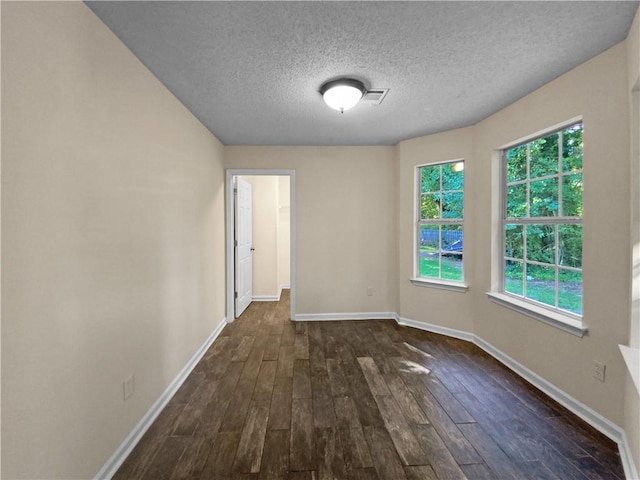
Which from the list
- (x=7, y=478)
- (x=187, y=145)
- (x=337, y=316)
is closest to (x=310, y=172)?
(x=187, y=145)

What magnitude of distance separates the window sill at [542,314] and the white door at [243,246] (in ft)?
10.4

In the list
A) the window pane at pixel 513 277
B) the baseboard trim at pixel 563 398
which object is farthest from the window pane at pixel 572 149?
the baseboard trim at pixel 563 398

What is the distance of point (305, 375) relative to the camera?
2.46m

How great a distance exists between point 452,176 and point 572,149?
1.27 meters

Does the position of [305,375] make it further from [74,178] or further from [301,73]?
[301,73]

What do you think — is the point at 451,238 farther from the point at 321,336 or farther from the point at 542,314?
the point at 321,336

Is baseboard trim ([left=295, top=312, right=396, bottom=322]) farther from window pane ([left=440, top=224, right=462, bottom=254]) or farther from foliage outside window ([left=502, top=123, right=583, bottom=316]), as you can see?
foliage outside window ([left=502, top=123, right=583, bottom=316])

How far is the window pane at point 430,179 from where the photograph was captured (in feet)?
11.4

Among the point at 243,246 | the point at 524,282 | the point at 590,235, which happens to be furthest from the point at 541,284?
the point at 243,246

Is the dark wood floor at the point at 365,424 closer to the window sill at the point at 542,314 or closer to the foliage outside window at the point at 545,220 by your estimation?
the window sill at the point at 542,314

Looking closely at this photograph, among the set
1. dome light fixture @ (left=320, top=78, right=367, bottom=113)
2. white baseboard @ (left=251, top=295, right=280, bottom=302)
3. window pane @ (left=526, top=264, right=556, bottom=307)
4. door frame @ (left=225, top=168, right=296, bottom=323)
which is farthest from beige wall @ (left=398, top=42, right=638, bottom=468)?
white baseboard @ (left=251, top=295, right=280, bottom=302)

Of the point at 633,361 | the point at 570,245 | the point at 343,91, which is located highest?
the point at 343,91

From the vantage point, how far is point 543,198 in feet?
7.82

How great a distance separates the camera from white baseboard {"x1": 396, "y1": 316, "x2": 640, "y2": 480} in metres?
1.54
